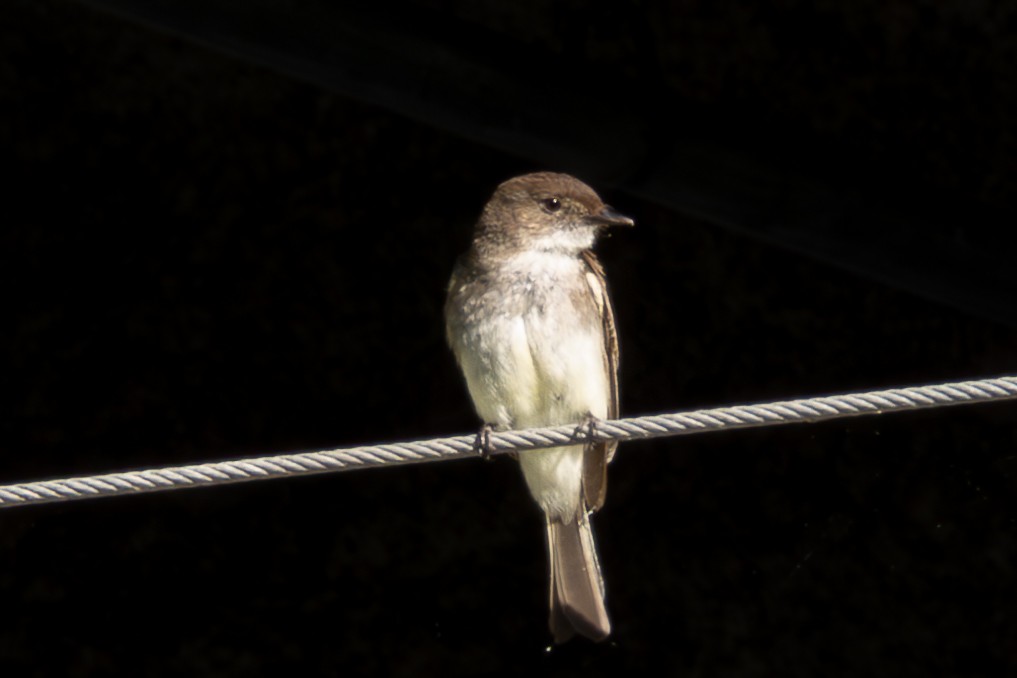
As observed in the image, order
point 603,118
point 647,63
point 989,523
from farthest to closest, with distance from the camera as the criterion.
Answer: point 989,523, point 647,63, point 603,118

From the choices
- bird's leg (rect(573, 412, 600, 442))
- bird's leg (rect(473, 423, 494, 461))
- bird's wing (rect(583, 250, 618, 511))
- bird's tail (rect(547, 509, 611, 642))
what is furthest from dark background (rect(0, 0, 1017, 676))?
bird's leg (rect(573, 412, 600, 442))

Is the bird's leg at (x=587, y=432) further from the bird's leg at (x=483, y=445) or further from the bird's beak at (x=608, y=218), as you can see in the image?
the bird's beak at (x=608, y=218)

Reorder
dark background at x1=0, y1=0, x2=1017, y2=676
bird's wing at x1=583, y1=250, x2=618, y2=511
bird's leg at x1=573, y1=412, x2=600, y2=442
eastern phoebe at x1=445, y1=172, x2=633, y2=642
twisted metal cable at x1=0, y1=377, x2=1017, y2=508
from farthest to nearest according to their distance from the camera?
dark background at x1=0, y1=0, x2=1017, y2=676 → bird's wing at x1=583, y1=250, x2=618, y2=511 → eastern phoebe at x1=445, y1=172, x2=633, y2=642 → bird's leg at x1=573, y1=412, x2=600, y2=442 → twisted metal cable at x1=0, y1=377, x2=1017, y2=508

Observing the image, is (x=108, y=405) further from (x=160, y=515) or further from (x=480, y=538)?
(x=480, y=538)

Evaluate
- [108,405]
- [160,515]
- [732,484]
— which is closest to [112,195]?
[108,405]

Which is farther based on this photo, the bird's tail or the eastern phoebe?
the bird's tail

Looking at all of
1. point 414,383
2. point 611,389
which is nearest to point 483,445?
point 611,389

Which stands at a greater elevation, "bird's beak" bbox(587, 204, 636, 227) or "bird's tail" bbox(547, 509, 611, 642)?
"bird's beak" bbox(587, 204, 636, 227)

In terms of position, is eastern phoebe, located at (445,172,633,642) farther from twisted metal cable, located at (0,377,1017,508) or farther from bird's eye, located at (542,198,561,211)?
twisted metal cable, located at (0,377,1017,508)

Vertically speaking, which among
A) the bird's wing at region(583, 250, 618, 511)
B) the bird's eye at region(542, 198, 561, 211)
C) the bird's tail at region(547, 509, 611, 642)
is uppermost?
the bird's eye at region(542, 198, 561, 211)
